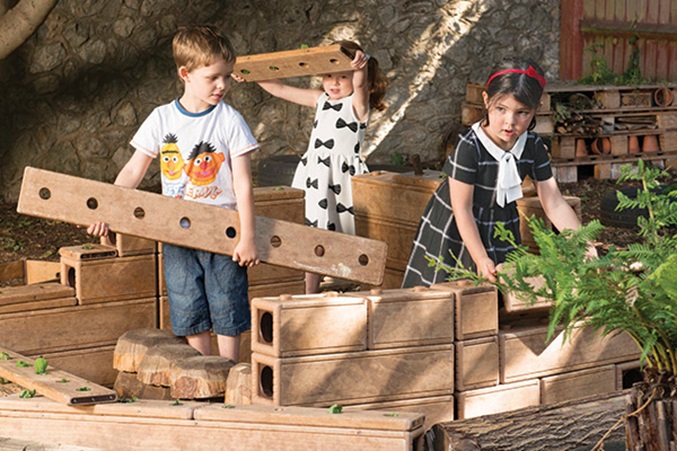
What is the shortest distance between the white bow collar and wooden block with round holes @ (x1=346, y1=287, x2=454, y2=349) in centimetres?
79

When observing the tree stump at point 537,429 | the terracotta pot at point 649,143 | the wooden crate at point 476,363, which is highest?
the terracotta pot at point 649,143

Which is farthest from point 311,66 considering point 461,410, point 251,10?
point 251,10

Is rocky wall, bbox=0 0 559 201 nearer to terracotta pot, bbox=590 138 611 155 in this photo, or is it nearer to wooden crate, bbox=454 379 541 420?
terracotta pot, bbox=590 138 611 155

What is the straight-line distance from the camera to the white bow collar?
4.32 meters

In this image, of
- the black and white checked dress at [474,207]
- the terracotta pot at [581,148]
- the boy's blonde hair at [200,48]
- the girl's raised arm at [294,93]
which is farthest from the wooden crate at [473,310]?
the terracotta pot at [581,148]

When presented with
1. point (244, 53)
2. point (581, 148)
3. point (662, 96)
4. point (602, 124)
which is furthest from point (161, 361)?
point (662, 96)

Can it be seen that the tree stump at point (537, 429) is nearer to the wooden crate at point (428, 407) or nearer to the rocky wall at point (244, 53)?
the wooden crate at point (428, 407)

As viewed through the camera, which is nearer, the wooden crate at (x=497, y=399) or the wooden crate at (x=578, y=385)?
the wooden crate at (x=497, y=399)

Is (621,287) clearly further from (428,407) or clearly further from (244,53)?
(244,53)

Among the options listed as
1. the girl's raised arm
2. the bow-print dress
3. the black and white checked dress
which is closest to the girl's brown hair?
the bow-print dress

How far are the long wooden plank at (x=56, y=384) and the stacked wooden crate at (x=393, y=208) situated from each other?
1.85 meters

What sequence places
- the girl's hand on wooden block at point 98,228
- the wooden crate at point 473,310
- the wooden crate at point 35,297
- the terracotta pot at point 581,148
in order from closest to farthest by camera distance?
the wooden crate at point 473,310, the girl's hand on wooden block at point 98,228, the wooden crate at point 35,297, the terracotta pot at point 581,148

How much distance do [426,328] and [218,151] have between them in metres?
1.11

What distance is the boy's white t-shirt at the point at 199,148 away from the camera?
425cm
